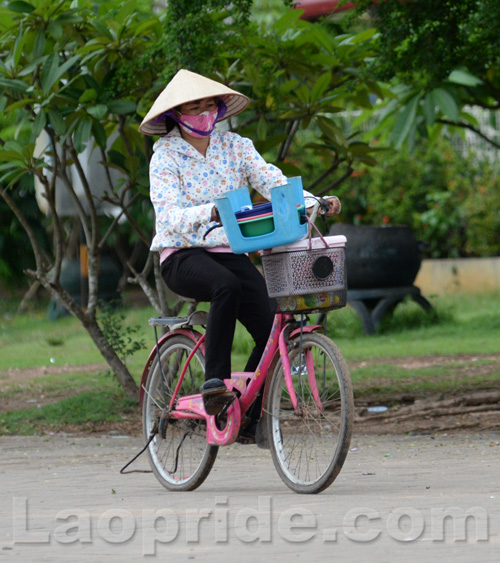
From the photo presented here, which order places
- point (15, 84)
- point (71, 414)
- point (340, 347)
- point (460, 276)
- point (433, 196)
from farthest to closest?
point (433, 196), point (460, 276), point (340, 347), point (71, 414), point (15, 84)

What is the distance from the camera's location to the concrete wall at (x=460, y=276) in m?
16.6

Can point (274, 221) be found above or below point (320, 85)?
below

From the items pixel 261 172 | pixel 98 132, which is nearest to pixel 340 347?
pixel 98 132

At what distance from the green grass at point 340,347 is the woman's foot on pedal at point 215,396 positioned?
9.31ft

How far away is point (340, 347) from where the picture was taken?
37.9 ft

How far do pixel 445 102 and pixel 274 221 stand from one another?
3.73 meters

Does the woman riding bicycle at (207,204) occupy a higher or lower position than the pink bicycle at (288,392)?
higher

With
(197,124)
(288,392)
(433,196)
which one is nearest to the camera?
(288,392)

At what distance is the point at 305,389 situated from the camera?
15.9 ft

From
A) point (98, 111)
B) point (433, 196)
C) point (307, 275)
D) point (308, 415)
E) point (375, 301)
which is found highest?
point (98, 111)

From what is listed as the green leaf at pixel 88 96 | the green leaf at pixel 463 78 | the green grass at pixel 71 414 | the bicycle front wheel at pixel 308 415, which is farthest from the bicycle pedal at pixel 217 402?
the green leaf at pixel 463 78

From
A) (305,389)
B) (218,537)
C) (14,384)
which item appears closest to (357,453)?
(305,389)

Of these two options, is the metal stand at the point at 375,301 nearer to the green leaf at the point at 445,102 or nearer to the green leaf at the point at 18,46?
the green leaf at the point at 445,102

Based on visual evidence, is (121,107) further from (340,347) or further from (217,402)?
(340,347)
